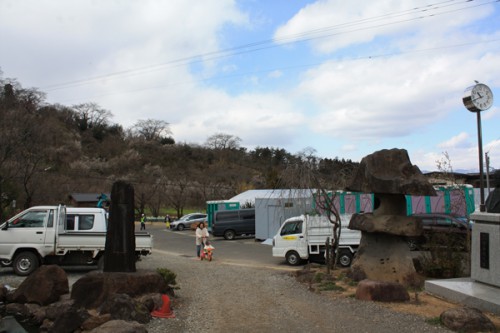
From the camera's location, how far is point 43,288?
10844mm

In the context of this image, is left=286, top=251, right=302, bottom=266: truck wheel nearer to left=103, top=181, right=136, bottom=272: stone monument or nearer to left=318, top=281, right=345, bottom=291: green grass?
left=318, top=281, right=345, bottom=291: green grass

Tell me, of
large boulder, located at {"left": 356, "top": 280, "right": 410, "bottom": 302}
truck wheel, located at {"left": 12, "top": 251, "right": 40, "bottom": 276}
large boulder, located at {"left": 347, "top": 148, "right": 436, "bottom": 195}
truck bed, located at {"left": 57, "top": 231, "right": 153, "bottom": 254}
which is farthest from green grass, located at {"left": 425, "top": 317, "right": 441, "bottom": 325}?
truck wheel, located at {"left": 12, "top": 251, "right": 40, "bottom": 276}

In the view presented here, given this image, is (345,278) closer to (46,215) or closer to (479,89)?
(479,89)

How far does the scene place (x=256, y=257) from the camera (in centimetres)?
2262

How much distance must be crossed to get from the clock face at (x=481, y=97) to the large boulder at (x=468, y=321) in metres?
6.19

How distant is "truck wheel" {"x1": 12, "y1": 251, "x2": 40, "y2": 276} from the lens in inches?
584

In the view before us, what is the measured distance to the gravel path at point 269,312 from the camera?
8201 millimetres

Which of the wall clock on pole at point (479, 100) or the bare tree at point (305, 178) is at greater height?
the wall clock on pole at point (479, 100)

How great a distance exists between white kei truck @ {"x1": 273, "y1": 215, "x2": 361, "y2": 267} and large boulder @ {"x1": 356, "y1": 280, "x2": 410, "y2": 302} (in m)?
7.69

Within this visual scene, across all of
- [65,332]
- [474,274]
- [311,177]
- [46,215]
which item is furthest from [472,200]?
[65,332]

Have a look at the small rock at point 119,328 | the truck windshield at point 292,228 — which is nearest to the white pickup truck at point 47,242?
the truck windshield at point 292,228

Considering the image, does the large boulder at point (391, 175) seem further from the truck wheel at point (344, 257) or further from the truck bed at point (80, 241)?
the truck bed at point (80, 241)

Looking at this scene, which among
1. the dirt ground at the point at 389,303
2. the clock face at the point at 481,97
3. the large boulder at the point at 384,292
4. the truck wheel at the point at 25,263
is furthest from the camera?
the truck wheel at the point at 25,263

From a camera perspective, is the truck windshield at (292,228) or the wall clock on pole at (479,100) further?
the truck windshield at (292,228)
